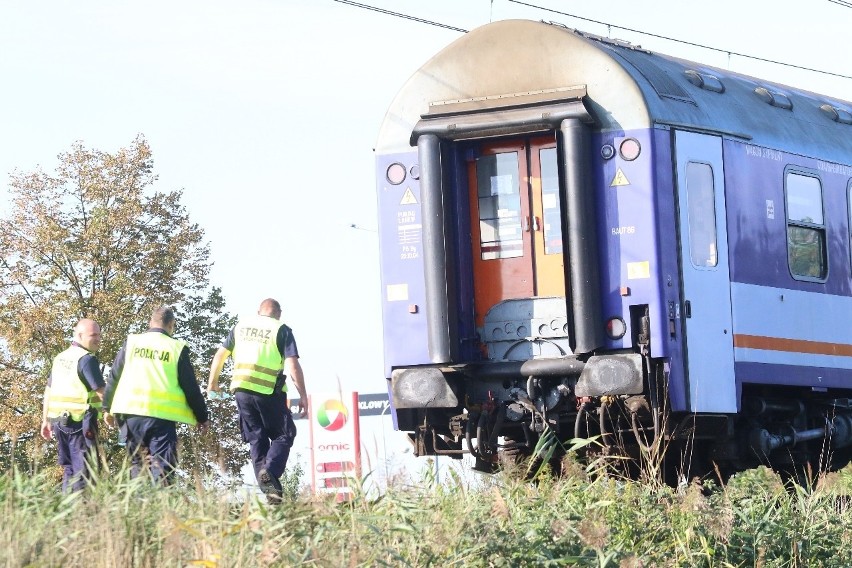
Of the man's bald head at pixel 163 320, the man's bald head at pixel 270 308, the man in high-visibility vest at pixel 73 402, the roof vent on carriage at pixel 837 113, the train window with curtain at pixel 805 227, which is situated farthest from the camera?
the roof vent on carriage at pixel 837 113

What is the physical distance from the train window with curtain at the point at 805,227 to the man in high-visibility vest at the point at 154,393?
5319mm

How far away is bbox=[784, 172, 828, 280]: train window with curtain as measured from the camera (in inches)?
515

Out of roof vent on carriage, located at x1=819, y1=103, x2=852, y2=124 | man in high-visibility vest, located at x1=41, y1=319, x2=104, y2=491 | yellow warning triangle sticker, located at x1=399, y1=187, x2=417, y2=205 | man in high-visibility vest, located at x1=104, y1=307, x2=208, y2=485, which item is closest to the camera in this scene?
man in high-visibility vest, located at x1=104, y1=307, x2=208, y2=485

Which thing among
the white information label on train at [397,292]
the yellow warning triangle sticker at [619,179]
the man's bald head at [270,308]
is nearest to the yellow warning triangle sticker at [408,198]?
the white information label on train at [397,292]

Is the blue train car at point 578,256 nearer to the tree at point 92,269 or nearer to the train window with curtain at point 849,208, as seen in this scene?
the train window with curtain at point 849,208

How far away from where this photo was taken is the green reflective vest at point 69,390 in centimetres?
1174

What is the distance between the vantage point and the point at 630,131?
37.5ft

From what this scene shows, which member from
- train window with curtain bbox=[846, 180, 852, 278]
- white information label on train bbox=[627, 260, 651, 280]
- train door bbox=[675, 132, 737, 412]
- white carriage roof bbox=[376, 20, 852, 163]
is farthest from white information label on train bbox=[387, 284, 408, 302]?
train window with curtain bbox=[846, 180, 852, 278]

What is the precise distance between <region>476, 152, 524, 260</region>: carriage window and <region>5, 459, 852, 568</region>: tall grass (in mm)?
2676

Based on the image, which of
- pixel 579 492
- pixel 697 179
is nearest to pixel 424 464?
A: pixel 579 492

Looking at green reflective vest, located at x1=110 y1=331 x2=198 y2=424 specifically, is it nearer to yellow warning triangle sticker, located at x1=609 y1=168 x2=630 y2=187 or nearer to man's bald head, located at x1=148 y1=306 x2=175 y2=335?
man's bald head, located at x1=148 y1=306 x2=175 y2=335

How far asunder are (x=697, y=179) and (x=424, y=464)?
12.3 ft

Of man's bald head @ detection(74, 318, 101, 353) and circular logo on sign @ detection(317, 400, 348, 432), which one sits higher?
man's bald head @ detection(74, 318, 101, 353)

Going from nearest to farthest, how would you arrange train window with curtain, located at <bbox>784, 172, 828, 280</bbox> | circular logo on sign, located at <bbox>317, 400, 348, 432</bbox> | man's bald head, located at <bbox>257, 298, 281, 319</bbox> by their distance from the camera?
1. man's bald head, located at <bbox>257, 298, 281, 319</bbox>
2. train window with curtain, located at <bbox>784, 172, 828, 280</bbox>
3. circular logo on sign, located at <bbox>317, 400, 348, 432</bbox>
